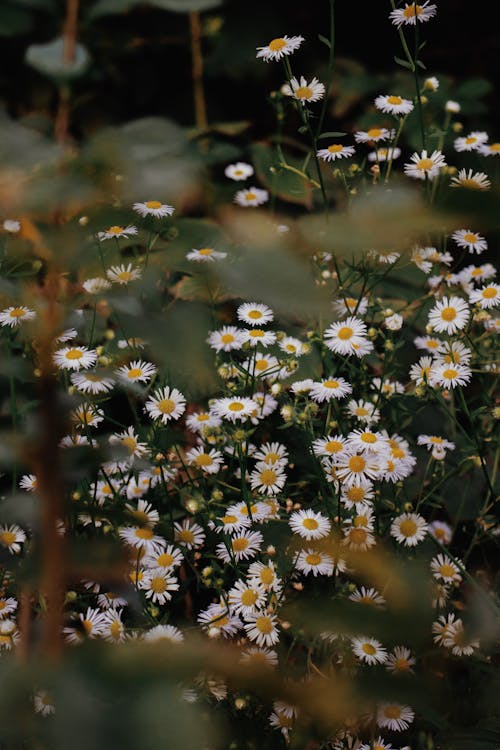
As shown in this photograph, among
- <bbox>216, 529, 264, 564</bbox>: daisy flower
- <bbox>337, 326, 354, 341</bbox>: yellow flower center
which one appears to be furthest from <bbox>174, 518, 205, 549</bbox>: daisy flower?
<bbox>337, 326, 354, 341</bbox>: yellow flower center

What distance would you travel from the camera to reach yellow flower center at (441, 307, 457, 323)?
0.93m

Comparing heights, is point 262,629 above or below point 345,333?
below

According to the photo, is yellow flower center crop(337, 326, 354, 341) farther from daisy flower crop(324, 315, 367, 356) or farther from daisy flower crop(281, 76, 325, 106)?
Answer: daisy flower crop(281, 76, 325, 106)

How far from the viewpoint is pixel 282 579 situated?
79 centimetres

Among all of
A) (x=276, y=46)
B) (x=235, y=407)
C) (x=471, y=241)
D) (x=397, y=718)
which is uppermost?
(x=276, y=46)

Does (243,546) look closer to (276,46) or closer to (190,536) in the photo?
(190,536)

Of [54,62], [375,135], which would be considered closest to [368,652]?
[375,135]

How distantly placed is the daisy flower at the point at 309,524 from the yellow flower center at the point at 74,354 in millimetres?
292

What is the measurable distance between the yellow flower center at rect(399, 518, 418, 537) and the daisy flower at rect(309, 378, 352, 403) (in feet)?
0.50

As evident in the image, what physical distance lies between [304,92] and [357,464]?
376 mm

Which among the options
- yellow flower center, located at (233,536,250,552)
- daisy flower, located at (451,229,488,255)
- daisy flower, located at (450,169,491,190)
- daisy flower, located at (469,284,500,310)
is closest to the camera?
daisy flower, located at (450,169,491,190)

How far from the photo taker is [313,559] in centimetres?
76

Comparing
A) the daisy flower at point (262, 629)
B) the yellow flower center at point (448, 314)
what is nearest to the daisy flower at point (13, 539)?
the daisy flower at point (262, 629)

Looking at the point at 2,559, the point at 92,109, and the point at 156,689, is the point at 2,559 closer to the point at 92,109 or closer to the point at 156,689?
the point at 156,689
